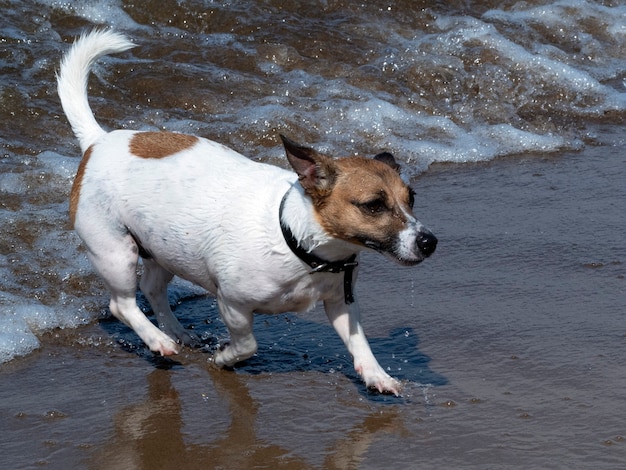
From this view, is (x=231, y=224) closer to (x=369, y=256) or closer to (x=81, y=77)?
(x=81, y=77)

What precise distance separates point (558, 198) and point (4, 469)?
179 inches

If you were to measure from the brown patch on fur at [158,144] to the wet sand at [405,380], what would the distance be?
1072mm

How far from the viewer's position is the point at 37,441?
14.6 feet

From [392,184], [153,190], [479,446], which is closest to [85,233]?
[153,190]

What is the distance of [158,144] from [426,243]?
166 centimetres

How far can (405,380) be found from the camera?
506cm

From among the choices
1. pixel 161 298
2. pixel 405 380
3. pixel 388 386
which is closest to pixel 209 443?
pixel 388 386

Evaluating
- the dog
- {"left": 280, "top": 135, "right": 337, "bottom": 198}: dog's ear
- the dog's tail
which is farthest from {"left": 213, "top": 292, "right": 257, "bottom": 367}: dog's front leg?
the dog's tail

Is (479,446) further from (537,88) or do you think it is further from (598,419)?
(537,88)

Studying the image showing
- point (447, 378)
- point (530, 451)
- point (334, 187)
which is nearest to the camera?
point (530, 451)

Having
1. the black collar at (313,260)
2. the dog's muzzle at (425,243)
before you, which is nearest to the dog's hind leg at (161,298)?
the black collar at (313,260)

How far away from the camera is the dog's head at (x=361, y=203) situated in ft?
14.8

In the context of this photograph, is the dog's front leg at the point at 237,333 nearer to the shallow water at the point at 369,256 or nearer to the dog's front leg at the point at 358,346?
the shallow water at the point at 369,256

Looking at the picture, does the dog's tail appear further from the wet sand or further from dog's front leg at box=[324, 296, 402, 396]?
dog's front leg at box=[324, 296, 402, 396]
